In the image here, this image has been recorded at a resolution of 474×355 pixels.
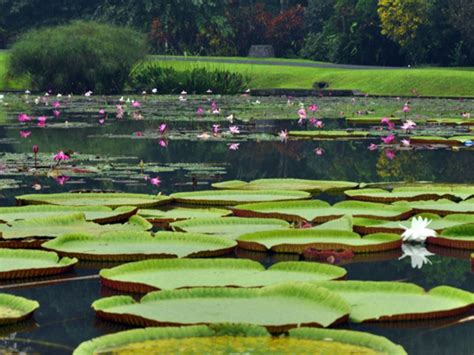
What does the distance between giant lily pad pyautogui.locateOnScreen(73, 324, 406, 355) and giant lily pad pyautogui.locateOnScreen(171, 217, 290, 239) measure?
2262 millimetres

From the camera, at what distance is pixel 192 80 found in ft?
106

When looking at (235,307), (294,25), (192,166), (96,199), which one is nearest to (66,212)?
(96,199)

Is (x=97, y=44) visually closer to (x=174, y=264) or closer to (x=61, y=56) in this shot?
(x=61, y=56)

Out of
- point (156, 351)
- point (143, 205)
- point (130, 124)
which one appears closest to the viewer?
point (156, 351)

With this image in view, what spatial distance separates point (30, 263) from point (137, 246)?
0.65 metres

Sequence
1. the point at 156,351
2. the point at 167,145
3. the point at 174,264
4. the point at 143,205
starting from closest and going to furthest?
the point at 156,351 → the point at 174,264 → the point at 143,205 → the point at 167,145

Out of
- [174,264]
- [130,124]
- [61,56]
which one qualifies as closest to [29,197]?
[174,264]

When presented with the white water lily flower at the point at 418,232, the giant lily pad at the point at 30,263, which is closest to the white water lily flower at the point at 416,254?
the white water lily flower at the point at 418,232

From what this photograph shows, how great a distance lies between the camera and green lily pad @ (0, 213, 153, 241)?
6.13 m

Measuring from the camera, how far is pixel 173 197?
7.79 metres

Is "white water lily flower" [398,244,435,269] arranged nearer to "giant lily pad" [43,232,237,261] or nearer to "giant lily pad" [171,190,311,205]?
"giant lily pad" [43,232,237,261]

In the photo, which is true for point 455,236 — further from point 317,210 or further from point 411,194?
point 411,194

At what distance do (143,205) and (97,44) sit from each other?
24.5 meters

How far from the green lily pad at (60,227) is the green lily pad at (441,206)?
1839 mm
